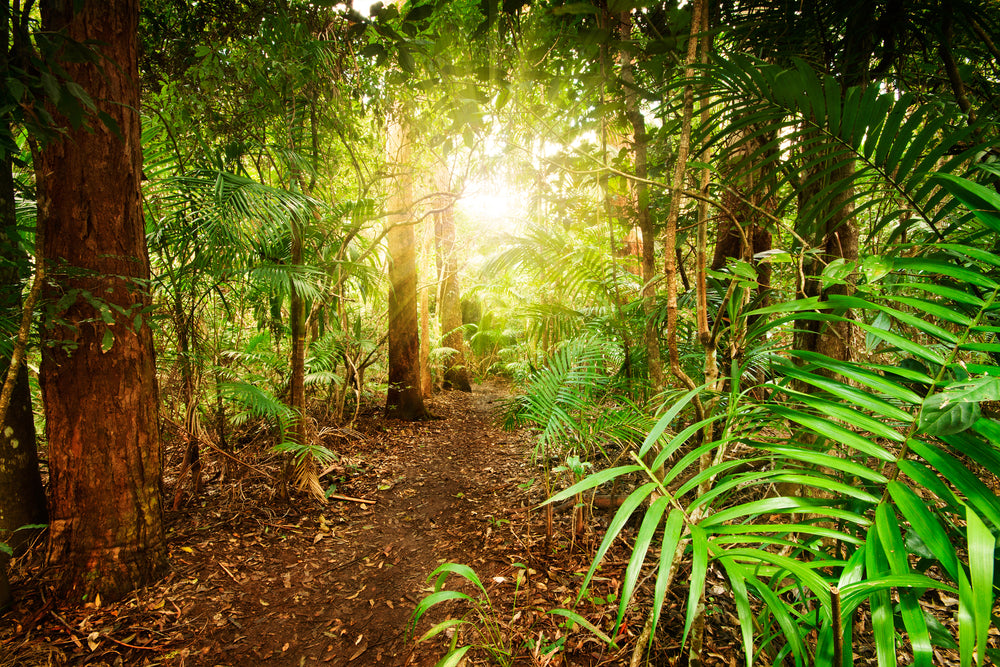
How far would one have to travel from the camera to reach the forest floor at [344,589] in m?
1.61

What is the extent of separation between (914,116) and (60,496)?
3578 mm

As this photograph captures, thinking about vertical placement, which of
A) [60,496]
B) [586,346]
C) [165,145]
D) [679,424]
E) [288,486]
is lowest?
[288,486]

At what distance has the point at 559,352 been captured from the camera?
96.9 inches

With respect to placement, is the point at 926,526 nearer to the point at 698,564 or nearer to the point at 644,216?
the point at 698,564

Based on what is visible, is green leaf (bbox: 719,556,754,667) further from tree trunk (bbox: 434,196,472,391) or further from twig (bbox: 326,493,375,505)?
tree trunk (bbox: 434,196,472,391)

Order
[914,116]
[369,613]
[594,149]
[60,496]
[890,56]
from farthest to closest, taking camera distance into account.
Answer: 1. [594,149]
2. [369,613]
3. [60,496]
4. [890,56]
5. [914,116]

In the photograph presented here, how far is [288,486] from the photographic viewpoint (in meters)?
2.84

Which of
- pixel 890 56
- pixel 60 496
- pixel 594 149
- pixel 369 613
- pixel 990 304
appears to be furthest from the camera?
pixel 594 149

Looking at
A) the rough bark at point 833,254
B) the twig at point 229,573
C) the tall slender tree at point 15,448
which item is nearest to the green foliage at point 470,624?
the twig at point 229,573

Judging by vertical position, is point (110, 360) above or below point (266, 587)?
above

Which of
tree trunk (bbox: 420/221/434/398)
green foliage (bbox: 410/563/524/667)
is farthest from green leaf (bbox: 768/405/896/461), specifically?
tree trunk (bbox: 420/221/434/398)

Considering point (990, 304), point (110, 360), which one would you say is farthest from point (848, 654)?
point (110, 360)

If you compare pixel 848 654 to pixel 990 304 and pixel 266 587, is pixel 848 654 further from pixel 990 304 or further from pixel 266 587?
pixel 266 587

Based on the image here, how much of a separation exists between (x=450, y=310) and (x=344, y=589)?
6225 millimetres
